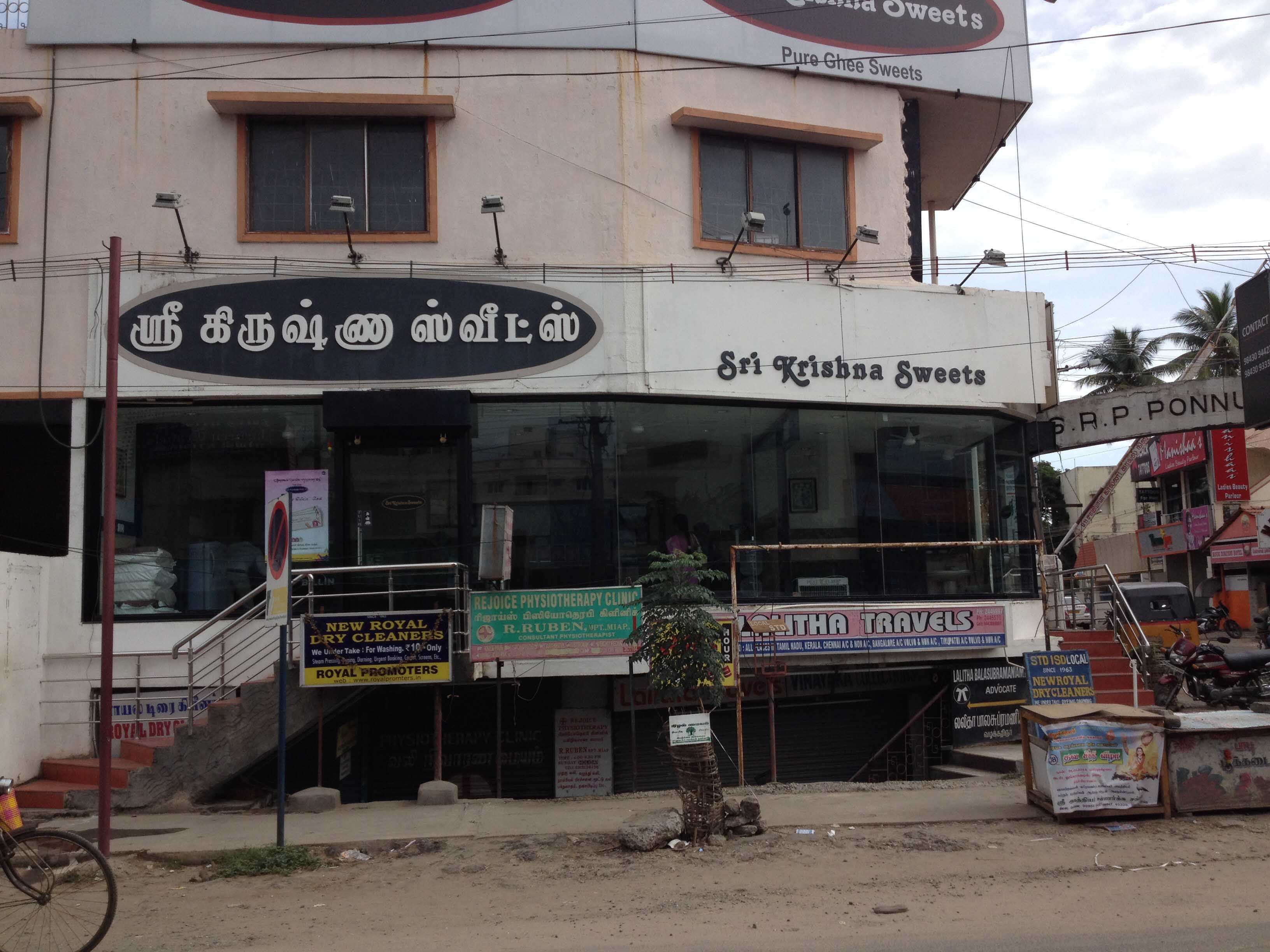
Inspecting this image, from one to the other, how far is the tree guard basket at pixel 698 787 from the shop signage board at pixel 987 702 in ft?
21.1

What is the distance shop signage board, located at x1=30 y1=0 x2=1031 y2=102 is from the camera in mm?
14133

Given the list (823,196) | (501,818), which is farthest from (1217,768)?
(823,196)

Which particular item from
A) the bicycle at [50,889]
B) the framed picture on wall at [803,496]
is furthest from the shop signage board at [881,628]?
the bicycle at [50,889]

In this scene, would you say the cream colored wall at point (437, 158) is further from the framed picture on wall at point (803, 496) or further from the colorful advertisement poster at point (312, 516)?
the framed picture on wall at point (803, 496)

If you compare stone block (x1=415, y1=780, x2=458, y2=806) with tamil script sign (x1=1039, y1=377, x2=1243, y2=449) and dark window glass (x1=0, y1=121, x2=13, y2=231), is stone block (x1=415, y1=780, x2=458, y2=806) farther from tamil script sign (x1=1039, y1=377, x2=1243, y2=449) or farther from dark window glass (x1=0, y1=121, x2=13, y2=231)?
tamil script sign (x1=1039, y1=377, x2=1243, y2=449)

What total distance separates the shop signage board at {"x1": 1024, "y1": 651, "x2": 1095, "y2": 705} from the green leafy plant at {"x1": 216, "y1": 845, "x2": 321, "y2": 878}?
326 inches

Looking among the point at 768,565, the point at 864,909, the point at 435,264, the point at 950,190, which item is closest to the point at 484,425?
the point at 435,264

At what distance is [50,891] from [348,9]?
11768 millimetres

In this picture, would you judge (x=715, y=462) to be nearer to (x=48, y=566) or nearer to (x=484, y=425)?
(x=484, y=425)

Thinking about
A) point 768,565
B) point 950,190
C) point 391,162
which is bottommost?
point 768,565

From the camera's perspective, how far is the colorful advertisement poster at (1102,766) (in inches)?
369

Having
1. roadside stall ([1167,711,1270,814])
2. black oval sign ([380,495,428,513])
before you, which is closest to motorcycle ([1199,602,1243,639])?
roadside stall ([1167,711,1270,814])

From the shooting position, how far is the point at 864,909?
7.26m

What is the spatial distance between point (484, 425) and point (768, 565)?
412cm
